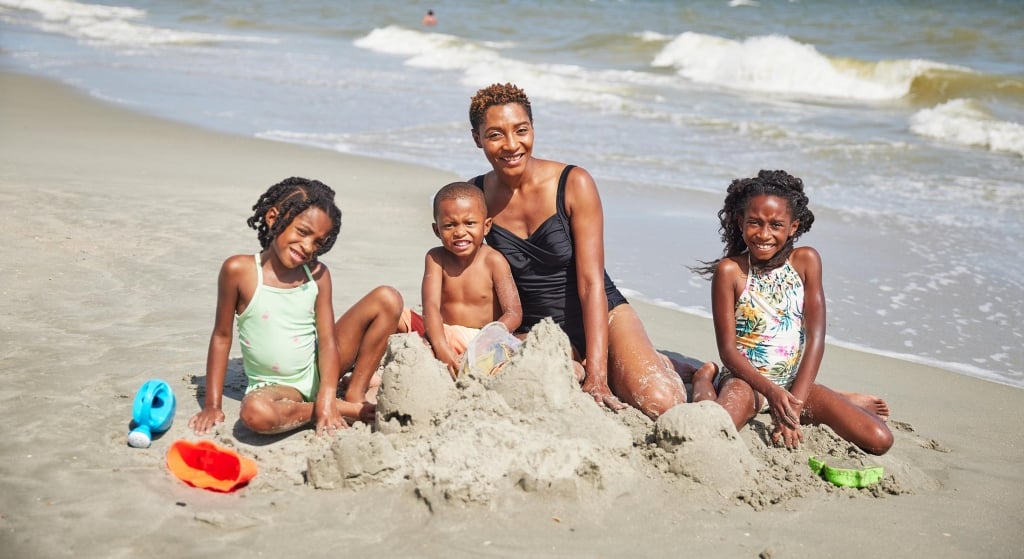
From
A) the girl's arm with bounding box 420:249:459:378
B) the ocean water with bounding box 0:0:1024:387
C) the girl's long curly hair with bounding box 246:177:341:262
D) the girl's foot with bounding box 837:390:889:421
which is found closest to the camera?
the girl's long curly hair with bounding box 246:177:341:262

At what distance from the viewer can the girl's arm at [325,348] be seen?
3.63 meters

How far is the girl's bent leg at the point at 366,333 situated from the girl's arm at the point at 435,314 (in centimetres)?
14

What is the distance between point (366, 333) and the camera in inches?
151

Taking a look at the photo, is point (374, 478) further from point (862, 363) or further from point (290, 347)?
point (862, 363)

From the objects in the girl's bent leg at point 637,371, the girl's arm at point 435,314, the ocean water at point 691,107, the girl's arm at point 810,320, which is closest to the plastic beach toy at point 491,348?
the girl's arm at point 435,314

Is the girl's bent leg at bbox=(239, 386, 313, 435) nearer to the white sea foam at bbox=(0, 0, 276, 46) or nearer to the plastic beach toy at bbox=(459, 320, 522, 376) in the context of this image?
the plastic beach toy at bbox=(459, 320, 522, 376)

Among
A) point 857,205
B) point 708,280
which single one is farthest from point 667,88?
point 708,280

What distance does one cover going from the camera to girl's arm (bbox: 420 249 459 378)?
12.5ft

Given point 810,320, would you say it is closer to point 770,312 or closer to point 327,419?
point 770,312

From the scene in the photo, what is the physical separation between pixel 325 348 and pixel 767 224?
1.90 meters

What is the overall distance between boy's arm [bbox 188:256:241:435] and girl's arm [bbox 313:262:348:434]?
0.30 meters

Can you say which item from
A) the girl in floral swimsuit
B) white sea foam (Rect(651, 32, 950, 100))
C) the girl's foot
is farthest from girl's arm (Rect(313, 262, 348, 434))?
white sea foam (Rect(651, 32, 950, 100))

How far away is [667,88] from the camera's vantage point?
16266mm

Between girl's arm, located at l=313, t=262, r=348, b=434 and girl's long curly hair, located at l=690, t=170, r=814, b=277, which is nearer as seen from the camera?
girl's arm, located at l=313, t=262, r=348, b=434
